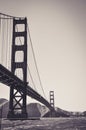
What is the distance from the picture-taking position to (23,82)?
28656 millimetres

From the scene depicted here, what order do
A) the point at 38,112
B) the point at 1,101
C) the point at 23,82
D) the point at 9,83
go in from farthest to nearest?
the point at 1,101
the point at 38,112
the point at 23,82
the point at 9,83

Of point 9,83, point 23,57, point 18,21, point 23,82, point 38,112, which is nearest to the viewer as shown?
point 9,83

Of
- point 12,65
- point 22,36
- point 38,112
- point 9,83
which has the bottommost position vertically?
point 38,112

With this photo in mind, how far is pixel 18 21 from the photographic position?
32719 mm

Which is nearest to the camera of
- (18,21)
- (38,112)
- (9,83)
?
(9,83)

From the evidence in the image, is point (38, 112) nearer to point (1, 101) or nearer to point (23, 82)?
point (1, 101)

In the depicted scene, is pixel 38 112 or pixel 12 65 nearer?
pixel 12 65

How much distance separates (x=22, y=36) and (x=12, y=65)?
390 centimetres

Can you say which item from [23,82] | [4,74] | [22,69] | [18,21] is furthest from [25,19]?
Result: [4,74]

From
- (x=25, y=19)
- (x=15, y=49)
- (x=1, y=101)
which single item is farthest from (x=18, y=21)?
(x=1, y=101)

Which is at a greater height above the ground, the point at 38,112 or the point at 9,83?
the point at 9,83

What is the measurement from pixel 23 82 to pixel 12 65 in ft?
9.99

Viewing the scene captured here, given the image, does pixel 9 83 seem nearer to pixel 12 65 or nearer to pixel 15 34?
pixel 12 65

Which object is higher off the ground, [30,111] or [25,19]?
[25,19]
